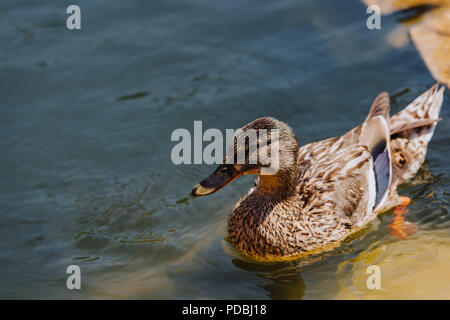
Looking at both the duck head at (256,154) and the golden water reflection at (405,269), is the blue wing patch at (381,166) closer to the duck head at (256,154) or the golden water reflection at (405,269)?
the golden water reflection at (405,269)

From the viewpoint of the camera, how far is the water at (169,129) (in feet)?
22.3

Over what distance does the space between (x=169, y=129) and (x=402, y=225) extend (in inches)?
147

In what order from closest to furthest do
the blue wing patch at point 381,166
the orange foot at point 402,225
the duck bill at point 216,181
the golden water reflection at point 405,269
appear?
the duck bill at point 216,181 → the golden water reflection at point 405,269 → the orange foot at point 402,225 → the blue wing patch at point 381,166

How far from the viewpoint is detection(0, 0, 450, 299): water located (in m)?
6.79

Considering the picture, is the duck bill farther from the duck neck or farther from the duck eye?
the duck neck

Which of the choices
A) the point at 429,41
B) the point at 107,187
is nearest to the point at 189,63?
the point at 107,187

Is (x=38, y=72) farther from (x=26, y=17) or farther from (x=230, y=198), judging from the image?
(x=230, y=198)

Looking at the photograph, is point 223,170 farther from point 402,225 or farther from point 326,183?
point 402,225

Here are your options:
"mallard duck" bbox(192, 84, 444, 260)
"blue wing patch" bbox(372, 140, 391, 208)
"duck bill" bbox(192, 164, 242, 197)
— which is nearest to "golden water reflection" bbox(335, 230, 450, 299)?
"mallard duck" bbox(192, 84, 444, 260)

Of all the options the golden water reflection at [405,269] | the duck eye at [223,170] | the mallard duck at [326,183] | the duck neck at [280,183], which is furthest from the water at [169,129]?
the duck eye at [223,170]

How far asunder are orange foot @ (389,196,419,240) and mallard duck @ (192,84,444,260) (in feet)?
0.08

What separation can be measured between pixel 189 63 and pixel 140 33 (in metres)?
1.33

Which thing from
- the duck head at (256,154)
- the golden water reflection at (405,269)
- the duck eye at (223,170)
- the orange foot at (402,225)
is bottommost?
the golden water reflection at (405,269)

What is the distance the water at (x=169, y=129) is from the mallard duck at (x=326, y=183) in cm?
23
